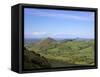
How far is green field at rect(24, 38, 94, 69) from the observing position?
2.90 metres

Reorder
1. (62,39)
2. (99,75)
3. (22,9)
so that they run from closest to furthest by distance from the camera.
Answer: (22,9) < (62,39) < (99,75)

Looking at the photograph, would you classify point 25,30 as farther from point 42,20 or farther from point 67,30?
point 67,30

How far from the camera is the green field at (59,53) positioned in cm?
290

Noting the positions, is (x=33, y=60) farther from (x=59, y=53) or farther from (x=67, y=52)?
(x=67, y=52)

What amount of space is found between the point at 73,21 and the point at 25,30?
1.97 feet

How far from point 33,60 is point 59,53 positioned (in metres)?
0.33

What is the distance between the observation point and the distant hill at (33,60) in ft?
9.35

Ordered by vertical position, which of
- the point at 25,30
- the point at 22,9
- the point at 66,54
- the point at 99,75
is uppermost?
the point at 22,9

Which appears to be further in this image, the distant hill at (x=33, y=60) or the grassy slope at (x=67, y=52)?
the grassy slope at (x=67, y=52)

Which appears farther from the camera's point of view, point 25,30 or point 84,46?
point 84,46

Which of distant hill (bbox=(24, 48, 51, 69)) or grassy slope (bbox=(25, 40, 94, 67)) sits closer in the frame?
distant hill (bbox=(24, 48, 51, 69))

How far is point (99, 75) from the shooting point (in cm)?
331

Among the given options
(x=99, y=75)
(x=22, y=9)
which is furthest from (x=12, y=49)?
(x=99, y=75)

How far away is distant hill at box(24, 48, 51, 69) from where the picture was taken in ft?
9.35
